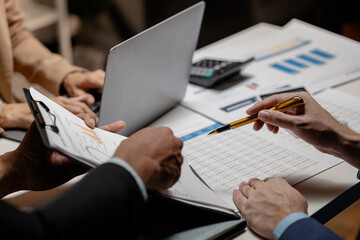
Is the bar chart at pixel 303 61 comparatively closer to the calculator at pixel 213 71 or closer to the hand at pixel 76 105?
the calculator at pixel 213 71

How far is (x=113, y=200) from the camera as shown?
667 mm

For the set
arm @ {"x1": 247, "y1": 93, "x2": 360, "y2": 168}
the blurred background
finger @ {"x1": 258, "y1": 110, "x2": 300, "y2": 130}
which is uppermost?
finger @ {"x1": 258, "y1": 110, "x2": 300, "y2": 130}

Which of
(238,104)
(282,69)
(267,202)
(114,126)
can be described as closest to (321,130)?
(267,202)

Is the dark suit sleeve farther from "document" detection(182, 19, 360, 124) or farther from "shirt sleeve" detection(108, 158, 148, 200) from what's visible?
"document" detection(182, 19, 360, 124)

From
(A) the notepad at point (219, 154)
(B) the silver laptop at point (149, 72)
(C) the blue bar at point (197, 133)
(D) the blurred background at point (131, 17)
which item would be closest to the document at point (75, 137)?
(A) the notepad at point (219, 154)

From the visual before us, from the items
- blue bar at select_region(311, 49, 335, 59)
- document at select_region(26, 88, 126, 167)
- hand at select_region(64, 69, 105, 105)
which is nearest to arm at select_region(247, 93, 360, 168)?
document at select_region(26, 88, 126, 167)

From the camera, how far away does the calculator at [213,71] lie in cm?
138

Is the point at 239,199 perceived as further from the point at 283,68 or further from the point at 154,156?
the point at 283,68

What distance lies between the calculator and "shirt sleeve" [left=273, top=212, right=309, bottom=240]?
669 mm

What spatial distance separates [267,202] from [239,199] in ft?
0.21

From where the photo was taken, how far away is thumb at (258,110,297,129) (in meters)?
0.95

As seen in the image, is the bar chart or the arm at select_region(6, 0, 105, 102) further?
the bar chart

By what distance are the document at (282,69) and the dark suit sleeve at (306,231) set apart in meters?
0.47

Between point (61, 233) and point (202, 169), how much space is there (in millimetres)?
442
